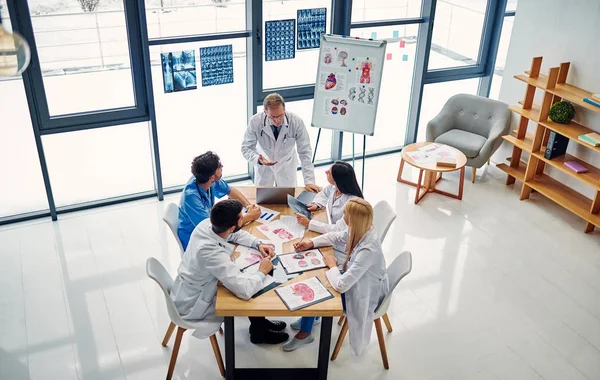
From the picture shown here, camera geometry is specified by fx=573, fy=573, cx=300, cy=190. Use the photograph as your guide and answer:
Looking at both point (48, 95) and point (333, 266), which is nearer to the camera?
point (333, 266)

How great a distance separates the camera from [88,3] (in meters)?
5.47

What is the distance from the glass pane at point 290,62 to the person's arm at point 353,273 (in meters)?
3.35

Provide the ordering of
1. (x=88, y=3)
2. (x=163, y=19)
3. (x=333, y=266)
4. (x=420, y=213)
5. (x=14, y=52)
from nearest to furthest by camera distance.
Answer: (x=14, y=52)
(x=333, y=266)
(x=88, y=3)
(x=163, y=19)
(x=420, y=213)

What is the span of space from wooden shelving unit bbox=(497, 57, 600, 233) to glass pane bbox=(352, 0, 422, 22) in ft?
5.11

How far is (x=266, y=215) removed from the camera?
4520 mm

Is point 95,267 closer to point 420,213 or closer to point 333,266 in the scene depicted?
point 333,266

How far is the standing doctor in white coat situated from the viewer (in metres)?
5.29

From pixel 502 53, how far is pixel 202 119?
4.21 m

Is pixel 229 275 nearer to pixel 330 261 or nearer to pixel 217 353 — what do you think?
pixel 330 261

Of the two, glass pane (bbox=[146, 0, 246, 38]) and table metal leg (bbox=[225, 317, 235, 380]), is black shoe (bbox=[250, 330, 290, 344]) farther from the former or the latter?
glass pane (bbox=[146, 0, 246, 38])

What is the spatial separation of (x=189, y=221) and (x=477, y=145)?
13.1ft

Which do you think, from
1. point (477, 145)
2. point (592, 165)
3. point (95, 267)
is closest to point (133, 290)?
point (95, 267)

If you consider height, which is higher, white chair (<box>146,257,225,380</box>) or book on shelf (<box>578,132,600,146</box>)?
book on shelf (<box>578,132,600,146</box>)

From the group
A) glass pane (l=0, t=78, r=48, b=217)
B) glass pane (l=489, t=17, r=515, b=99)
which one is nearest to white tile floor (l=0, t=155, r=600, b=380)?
glass pane (l=0, t=78, r=48, b=217)
